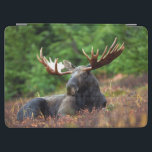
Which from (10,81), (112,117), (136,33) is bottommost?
(112,117)

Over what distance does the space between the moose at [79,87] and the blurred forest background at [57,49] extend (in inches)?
8.7

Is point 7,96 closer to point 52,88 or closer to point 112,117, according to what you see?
point 52,88

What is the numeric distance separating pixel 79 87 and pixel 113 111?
1047 mm

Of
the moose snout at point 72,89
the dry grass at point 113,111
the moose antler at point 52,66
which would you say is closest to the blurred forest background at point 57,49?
the moose antler at point 52,66

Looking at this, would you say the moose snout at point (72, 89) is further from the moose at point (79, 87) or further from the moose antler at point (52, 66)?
the moose antler at point (52, 66)

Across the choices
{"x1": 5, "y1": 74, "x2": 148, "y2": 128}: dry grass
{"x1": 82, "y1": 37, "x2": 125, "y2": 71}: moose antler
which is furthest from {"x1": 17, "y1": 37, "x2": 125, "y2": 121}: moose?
{"x1": 5, "y1": 74, "x2": 148, "y2": 128}: dry grass

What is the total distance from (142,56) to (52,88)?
2497 mm

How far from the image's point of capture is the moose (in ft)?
41.4

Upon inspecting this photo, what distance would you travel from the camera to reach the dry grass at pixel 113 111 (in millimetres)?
12031

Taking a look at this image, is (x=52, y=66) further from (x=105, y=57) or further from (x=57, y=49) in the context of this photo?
(x=105, y=57)

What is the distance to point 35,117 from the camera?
1295 centimetres

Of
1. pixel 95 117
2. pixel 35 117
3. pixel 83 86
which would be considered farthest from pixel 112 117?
pixel 35 117

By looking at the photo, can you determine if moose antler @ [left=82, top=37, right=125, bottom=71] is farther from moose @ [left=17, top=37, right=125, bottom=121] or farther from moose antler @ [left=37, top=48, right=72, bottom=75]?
moose antler @ [left=37, top=48, right=72, bottom=75]

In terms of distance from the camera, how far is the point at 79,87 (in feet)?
41.7
